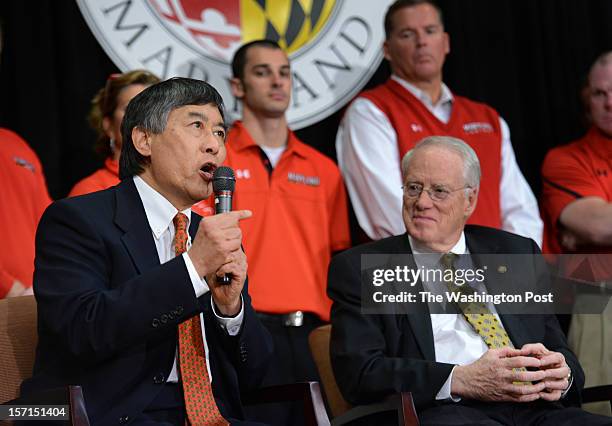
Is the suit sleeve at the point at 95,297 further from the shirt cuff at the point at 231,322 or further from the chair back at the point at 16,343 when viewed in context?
the chair back at the point at 16,343

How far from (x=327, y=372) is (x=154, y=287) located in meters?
0.96

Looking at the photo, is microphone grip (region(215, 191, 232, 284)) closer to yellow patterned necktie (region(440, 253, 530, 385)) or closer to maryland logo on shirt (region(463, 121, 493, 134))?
yellow patterned necktie (region(440, 253, 530, 385))

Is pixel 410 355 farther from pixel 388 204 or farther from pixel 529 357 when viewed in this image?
pixel 388 204

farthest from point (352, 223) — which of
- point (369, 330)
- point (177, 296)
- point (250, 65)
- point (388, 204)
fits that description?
point (177, 296)

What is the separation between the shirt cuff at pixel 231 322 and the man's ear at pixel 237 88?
1632mm

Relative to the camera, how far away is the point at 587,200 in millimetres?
3912

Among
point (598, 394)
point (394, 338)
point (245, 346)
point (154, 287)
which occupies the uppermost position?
point (154, 287)

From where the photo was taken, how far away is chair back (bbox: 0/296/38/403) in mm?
2410

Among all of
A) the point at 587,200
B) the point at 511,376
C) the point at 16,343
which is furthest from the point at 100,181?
the point at 587,200

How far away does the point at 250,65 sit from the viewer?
3.77 metres

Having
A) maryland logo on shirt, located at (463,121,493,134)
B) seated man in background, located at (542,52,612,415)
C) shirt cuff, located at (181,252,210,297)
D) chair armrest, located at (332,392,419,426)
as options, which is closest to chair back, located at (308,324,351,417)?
chair armrest, located at (332,392,419,426)

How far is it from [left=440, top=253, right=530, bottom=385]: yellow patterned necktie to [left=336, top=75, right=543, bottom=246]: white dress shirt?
0.73m

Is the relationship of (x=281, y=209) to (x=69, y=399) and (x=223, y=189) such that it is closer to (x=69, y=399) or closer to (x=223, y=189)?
(x=223, y=189)

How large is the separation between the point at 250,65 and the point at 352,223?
32.5 inches
